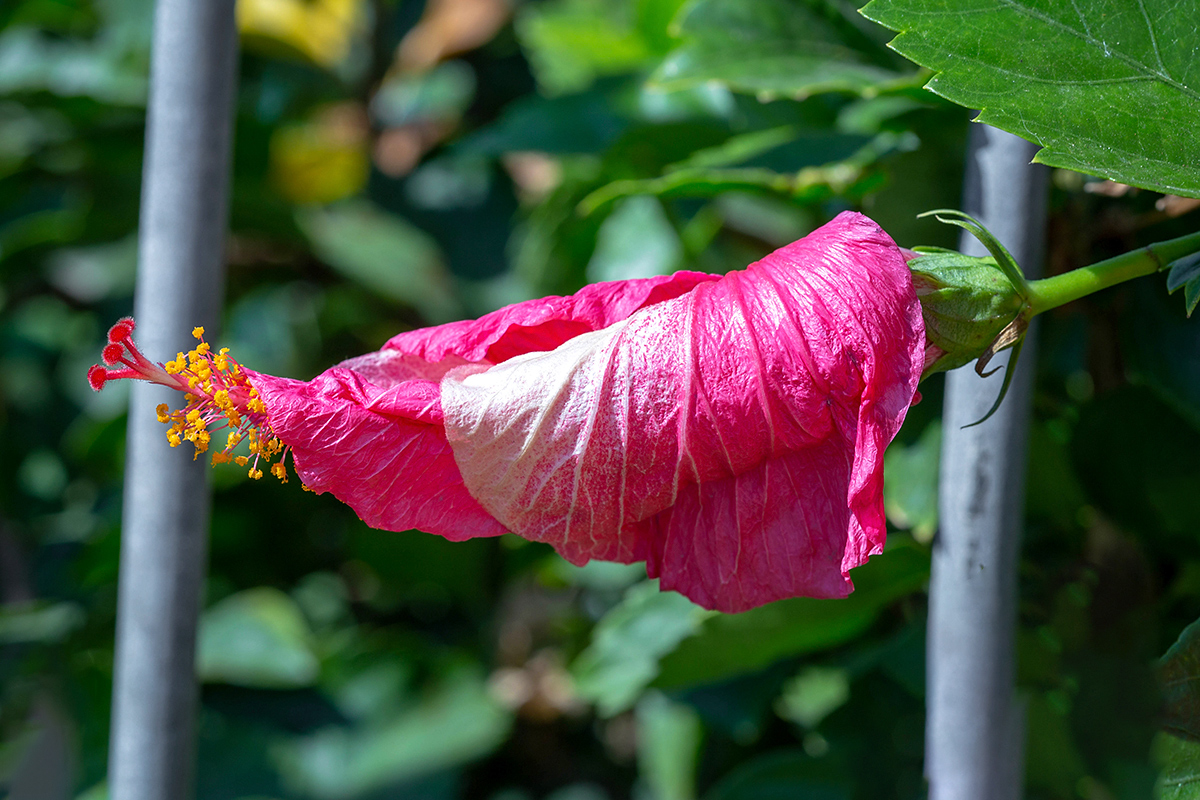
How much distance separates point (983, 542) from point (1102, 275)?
0.13 m

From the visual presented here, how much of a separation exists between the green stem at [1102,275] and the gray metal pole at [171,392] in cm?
36

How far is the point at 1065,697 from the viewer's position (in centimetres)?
57

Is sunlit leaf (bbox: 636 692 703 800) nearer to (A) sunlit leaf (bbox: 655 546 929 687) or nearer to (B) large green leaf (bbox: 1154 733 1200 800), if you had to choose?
(A) sunlit leaf (bbox: 655 546 929 687)

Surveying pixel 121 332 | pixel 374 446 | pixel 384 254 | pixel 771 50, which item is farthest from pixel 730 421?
pixel 384 254

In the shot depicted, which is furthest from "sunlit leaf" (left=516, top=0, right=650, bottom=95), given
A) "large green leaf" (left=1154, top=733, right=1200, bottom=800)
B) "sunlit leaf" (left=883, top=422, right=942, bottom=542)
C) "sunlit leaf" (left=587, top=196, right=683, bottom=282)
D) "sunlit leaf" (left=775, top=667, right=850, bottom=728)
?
"large green leaf" (left=1154, top=733, right=1200, bottom=800)

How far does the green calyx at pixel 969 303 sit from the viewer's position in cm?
32

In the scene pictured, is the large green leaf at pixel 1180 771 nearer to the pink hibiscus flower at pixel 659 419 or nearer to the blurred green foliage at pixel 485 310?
the blurred green foliage at pixel 485 310

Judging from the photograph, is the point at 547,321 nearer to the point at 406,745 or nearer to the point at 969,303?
the point at 969,303

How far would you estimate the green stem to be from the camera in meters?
0.32

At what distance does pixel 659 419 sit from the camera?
1.06 ft

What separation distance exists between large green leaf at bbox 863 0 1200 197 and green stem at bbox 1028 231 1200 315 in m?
0.03

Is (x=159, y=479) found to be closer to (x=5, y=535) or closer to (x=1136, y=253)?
(x=1136, y=253)

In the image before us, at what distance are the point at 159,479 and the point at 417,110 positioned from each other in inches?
38.1

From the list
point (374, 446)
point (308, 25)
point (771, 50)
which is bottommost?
point (374, 446)
